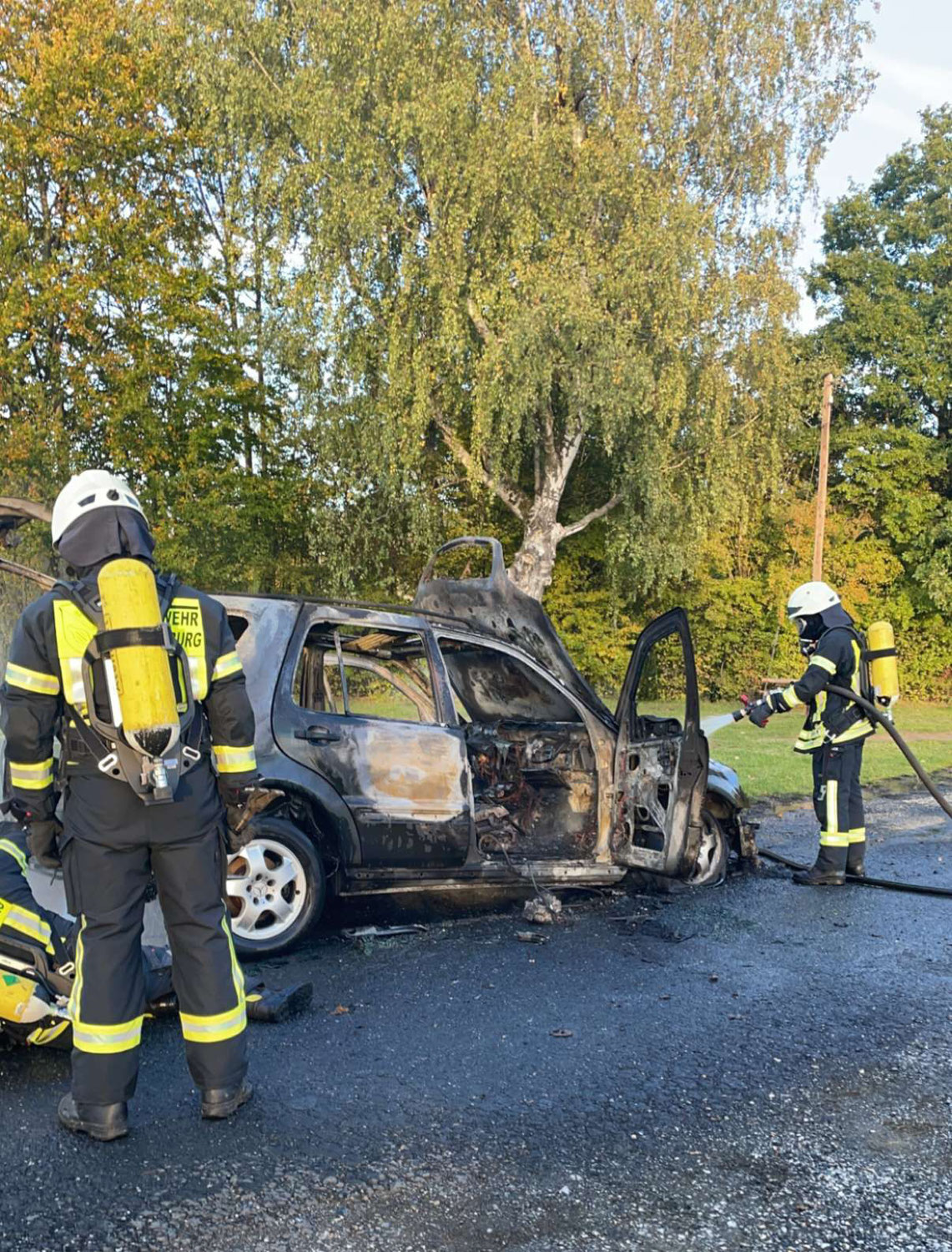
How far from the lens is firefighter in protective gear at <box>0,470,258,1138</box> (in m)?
3.19

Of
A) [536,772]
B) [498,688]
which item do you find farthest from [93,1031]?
[498,688]

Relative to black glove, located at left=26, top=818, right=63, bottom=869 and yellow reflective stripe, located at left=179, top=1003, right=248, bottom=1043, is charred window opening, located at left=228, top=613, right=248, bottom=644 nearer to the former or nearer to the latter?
black glove, located at left=26, top=818, right=63, bottom=869

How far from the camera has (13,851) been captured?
143 inches

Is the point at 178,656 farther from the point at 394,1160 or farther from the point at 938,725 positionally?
the point at 938,725

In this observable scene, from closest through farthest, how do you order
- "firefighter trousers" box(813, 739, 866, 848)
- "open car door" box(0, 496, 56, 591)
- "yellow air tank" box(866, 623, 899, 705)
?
"open car door" box(0, 496, 56, 591) → "firefighter trousers" box(813, 739, 866, 848) → "yellow air tank" box(866, 623, 899, 705)

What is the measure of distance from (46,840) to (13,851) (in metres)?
0.34

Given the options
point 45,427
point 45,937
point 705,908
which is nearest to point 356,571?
point 45,427

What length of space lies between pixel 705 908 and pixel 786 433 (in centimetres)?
1586

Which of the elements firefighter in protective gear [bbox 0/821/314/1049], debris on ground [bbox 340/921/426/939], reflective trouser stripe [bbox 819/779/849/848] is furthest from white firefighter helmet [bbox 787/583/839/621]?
firefighter in protective gear [bbox 0/821/314/1049]

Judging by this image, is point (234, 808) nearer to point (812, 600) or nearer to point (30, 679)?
point (30, 679)

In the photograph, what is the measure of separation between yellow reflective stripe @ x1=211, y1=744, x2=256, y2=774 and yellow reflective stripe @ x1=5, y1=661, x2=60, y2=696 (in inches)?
22.1

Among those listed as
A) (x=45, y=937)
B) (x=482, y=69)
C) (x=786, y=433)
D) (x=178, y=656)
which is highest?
(x=482, y=69)

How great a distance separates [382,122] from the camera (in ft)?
57.3

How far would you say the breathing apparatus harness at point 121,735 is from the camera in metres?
3.15
